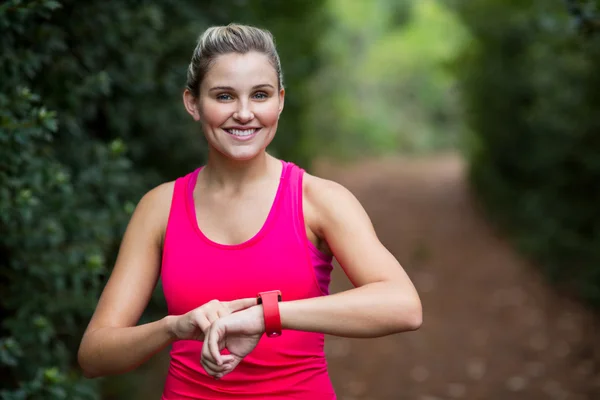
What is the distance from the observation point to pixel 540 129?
988 centimetres

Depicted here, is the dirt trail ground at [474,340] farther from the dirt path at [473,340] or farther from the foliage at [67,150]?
the foliage at [67,150]

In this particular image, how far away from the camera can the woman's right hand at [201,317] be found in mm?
2139

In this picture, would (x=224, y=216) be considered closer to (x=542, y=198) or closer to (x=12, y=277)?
(x=12, y=277)

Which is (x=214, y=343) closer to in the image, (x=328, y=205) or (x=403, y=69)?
(x=328, y=205)

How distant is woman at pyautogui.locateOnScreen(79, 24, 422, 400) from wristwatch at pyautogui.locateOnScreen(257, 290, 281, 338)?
0.04 meters

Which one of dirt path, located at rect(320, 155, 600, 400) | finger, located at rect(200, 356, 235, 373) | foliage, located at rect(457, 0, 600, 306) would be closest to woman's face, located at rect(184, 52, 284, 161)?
finger, located at rect(200, 356, 235, 373)

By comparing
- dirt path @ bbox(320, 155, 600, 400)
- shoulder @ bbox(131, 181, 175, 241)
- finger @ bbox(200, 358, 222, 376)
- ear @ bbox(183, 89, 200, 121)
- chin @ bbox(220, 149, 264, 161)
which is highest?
ear @ bbox(183, 89, 200, 121)

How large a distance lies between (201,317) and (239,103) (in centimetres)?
58

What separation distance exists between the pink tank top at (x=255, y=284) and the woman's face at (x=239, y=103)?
0.17 meters

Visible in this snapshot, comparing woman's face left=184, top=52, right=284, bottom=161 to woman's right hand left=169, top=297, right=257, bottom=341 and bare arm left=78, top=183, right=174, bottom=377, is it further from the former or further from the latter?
woman's right hand left=169, top=297, right=257, bottom=341

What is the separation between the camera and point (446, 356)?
824 cm

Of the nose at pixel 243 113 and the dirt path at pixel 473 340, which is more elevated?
the nose at pixel 243 113

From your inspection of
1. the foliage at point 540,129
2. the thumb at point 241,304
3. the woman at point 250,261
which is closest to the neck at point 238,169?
the woman at point 250,261

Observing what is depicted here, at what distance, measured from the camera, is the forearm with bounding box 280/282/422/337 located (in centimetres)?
216
